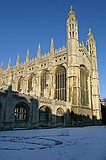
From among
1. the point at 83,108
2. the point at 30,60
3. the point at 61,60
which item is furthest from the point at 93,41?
the point at 83,108

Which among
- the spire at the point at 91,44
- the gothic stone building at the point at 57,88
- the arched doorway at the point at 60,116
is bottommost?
the arched doorway at the point at 60,116

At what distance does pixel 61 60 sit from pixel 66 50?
3040mm

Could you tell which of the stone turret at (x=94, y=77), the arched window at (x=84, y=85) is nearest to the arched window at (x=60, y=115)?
the arched window at (x=84, y=85)

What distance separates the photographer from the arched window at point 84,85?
44250 millimetres

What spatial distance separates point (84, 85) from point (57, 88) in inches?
310

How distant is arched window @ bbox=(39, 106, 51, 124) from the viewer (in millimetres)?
33375

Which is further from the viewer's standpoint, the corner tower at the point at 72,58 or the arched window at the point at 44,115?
the corner tower at the point at 72,58

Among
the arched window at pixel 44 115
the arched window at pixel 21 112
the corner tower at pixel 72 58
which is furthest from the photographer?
the corner tower at pixel 72 58

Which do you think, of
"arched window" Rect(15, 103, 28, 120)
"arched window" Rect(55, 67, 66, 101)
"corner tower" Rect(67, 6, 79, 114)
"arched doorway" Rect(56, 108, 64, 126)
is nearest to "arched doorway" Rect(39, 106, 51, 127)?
"arched doorway" Rect(56, 108, 64, 126)

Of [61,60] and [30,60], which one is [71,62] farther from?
[30,60]

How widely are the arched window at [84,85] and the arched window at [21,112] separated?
17385mm

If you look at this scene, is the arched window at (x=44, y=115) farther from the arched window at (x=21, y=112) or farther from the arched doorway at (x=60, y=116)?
the arched window at (x=21, y=112)

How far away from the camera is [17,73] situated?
55.6 metres

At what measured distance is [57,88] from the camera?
44250mm
